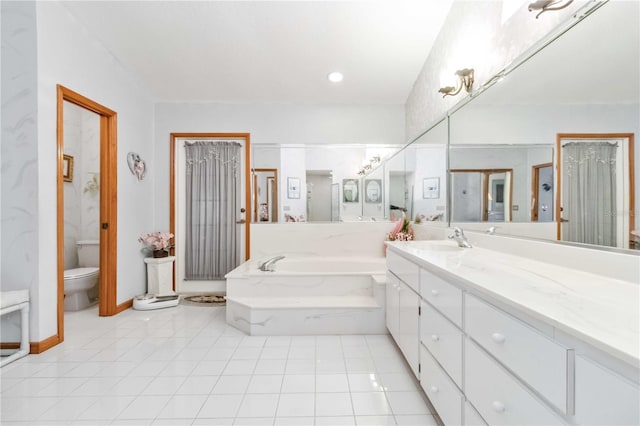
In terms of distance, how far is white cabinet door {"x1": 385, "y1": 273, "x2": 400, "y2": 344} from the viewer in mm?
1979

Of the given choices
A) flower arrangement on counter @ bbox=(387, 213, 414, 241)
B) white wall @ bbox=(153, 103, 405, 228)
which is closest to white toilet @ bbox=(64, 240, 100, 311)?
white wall @ bbox=(153, 103, 405, 228)

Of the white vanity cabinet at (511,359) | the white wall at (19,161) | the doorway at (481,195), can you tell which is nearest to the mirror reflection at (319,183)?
the doorway at (481,195)

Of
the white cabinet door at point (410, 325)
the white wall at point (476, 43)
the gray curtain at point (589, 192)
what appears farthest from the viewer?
the white cabinet door at point (410, 325)

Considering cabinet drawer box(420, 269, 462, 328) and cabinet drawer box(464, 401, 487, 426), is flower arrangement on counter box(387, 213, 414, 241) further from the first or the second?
cabinet drawer box(464, 401, 487, 426)

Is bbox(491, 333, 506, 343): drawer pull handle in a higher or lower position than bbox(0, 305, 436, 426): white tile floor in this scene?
Result: higher

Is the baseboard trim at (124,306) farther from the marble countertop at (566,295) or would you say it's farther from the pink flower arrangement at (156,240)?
the marble countertop at (566,295)

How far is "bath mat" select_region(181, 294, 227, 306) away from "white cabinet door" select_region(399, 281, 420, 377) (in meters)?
2.18

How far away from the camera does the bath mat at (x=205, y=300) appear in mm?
3328

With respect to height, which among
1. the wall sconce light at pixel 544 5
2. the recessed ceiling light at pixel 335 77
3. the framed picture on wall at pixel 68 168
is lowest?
the framed picture on wall at pixel 68 168

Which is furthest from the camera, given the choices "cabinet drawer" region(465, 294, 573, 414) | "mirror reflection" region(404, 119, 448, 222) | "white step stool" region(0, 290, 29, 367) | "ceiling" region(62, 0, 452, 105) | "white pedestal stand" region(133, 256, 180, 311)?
"white pedestal stand" region(133, 256, 180, 311)

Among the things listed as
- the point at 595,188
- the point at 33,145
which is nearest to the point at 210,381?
the point at 33,145

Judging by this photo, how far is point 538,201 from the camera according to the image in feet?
4.74

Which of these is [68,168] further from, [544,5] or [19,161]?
[544,5]

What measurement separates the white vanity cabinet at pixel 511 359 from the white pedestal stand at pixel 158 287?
275 cm
